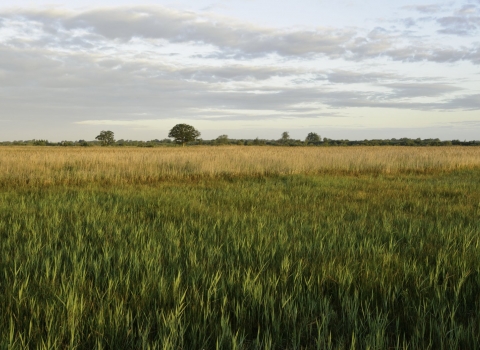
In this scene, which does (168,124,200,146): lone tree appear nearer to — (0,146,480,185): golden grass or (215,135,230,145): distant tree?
(215,135,230,145): distant tree

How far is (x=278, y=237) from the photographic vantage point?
4957 millimetres

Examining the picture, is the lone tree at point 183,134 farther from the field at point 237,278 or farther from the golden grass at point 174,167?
the field at point 237,278

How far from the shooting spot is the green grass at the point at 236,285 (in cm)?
244

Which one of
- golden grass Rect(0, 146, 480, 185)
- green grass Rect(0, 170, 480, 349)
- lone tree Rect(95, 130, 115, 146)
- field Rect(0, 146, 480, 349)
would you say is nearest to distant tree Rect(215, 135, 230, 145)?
lone tree Rect(95, 130, 115, 146)

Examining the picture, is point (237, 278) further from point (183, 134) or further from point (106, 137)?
point (106, 137)

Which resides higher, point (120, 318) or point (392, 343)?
point (120, 318)

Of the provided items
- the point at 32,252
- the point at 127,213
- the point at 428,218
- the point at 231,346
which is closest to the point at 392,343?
the point at 231,346

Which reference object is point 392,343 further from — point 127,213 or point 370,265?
point 127,213

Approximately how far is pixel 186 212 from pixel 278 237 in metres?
2.57

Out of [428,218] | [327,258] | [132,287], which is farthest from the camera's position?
[428,218]

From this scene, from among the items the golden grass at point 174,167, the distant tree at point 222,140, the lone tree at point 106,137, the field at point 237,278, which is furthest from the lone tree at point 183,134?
the field at point 237,278

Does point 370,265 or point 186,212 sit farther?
point 186,212

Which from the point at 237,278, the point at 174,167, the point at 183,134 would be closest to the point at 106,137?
the point at 183,134

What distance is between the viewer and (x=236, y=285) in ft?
10.4
